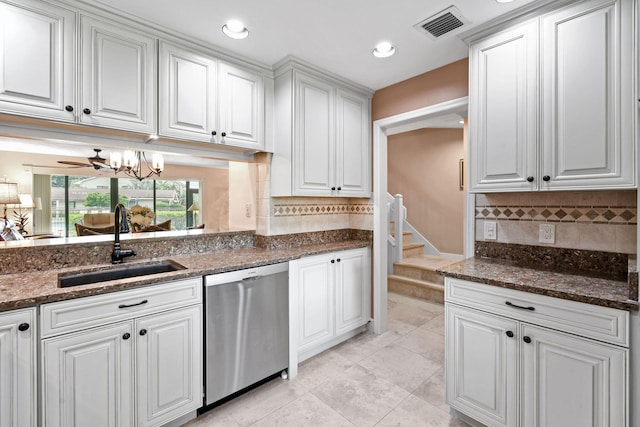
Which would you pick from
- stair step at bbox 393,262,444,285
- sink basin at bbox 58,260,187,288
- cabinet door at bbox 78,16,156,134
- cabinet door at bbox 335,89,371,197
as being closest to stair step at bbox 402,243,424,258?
stair step at bbox 393,262,444,285

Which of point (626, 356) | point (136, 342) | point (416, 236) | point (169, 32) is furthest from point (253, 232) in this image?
point (416, 236)

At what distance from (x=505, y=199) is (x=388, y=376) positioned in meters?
1.57

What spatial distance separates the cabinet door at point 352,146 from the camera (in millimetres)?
2783

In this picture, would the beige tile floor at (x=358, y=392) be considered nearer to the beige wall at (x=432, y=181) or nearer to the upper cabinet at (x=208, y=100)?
the upper cabinet at (x=208, y=100)

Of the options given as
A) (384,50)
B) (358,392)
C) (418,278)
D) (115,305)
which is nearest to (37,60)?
(115,305)

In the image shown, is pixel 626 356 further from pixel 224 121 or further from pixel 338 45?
pixel 224 121

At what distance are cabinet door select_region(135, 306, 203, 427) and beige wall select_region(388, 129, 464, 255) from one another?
4638mm

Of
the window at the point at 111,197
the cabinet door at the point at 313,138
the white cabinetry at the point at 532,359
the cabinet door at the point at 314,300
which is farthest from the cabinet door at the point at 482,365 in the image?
the window at the point at 111,197

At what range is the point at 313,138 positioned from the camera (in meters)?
2.59

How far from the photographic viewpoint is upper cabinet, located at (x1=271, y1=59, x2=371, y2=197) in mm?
2465

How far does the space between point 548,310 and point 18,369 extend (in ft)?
7.88

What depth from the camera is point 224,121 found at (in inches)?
88.7

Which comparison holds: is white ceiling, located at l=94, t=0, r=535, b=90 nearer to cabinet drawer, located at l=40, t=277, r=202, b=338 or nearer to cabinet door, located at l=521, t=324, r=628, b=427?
cabinet drawer, located at l=40, t=277, r=202, b=338

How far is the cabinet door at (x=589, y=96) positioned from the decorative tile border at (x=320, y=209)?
167 cm
